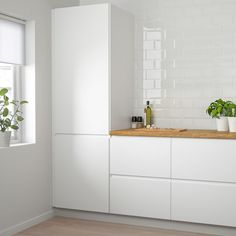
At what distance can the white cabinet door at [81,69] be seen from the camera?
4.50 metres

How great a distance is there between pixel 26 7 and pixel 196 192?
7.79ft

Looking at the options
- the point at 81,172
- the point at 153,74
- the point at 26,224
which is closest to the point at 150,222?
the point at 81,172

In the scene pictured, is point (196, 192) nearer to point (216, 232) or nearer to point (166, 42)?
point (216, 232)

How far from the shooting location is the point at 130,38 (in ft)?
16.1

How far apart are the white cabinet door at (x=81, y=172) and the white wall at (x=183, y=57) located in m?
0.75

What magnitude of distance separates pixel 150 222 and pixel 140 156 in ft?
2.19


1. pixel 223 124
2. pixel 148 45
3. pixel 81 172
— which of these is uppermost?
pixel 148 45

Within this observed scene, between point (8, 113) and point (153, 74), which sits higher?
point (153, 74)

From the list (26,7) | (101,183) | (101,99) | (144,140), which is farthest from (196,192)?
(26,7)

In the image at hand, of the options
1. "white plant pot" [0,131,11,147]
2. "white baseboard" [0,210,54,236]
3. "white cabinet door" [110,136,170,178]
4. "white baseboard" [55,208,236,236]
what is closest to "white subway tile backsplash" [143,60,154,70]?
"white cabinet door" [110,136,170,178]

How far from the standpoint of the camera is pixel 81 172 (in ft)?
15.2

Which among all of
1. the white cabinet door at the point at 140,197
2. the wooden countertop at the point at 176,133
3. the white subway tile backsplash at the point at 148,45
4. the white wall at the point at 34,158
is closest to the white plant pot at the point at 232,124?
the wooden countertop at the point at 176,133

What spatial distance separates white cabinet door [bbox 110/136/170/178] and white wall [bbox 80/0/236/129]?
60cm

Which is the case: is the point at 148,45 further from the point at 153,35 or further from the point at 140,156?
the point at 140,156
